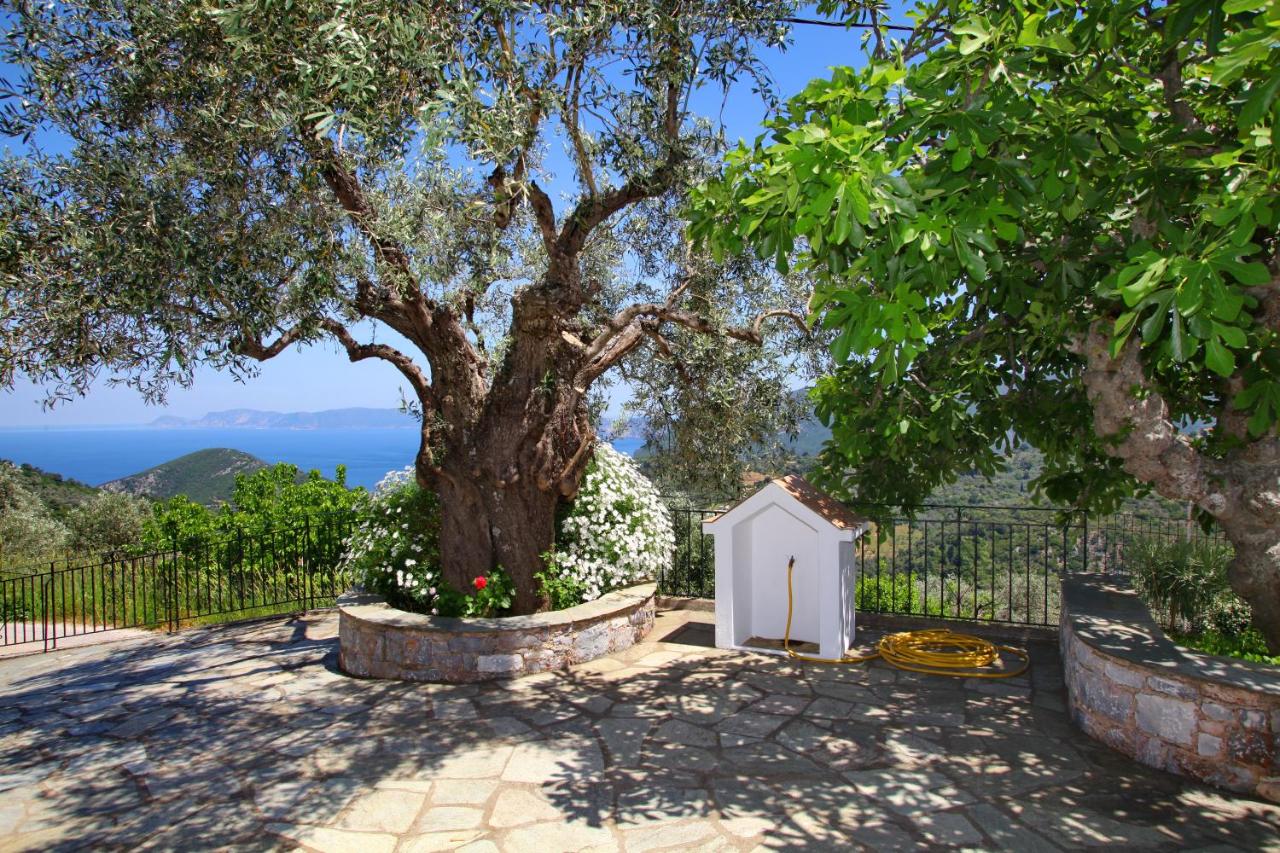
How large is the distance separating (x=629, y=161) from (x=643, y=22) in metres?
1.06

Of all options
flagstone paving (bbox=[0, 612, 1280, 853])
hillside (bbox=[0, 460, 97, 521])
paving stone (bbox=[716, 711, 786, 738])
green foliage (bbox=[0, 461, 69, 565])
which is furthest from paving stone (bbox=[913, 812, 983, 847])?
hillside (bbox=[0, 460, 97, 521])

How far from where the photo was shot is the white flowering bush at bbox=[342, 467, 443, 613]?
7889 mm

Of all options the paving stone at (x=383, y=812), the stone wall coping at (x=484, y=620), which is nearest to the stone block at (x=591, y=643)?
the stone wall coping at (x=484, y=620)

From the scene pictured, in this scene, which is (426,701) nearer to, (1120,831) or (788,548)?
(788,548)

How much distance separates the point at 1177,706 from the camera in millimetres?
4965

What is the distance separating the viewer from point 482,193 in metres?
7.77

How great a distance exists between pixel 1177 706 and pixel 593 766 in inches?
146

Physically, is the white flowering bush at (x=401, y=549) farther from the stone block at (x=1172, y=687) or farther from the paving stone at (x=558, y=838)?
the stone block at (x=1172, y=687)

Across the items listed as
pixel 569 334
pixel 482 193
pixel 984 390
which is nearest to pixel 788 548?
pixel 984 390

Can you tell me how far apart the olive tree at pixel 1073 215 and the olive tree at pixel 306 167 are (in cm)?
176

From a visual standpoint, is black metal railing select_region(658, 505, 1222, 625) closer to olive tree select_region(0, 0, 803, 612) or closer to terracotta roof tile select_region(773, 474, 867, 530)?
terracotta roof tile select_region(773, 474, 867, 530)

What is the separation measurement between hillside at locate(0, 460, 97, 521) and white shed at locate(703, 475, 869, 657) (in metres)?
16.5

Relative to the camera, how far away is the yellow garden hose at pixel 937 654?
22.9 feet

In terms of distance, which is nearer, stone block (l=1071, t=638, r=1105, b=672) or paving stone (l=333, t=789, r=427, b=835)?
paving stone (l=333, t=789, r=427, b=835)
